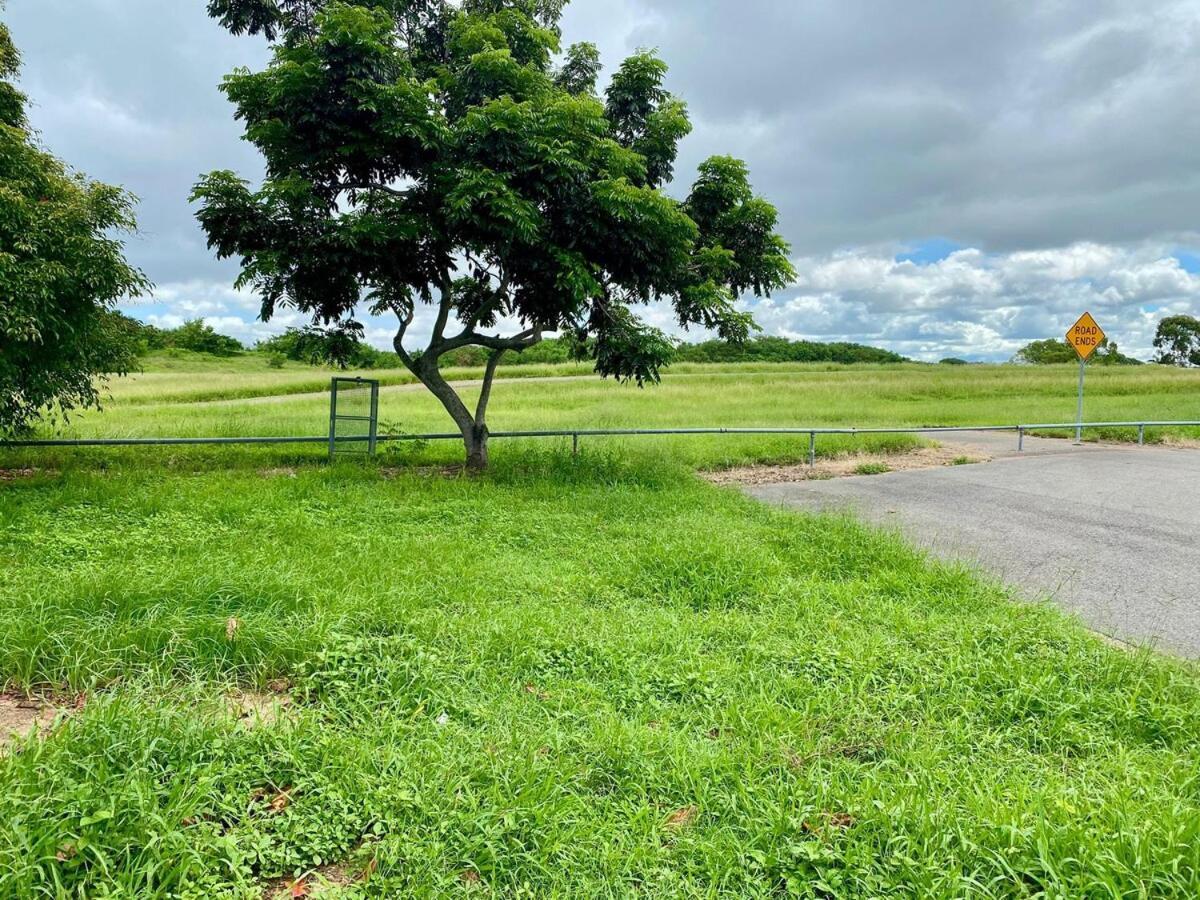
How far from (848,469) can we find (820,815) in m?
10.5

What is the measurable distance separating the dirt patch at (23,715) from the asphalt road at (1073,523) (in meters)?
5.67

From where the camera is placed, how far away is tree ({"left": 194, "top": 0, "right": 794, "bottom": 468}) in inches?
301

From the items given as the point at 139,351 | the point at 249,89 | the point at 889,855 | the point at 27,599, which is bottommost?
the point at 889,855

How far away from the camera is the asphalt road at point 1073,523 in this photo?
15.7 ft

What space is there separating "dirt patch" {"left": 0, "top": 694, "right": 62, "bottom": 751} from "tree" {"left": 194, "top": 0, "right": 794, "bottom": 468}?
5.73 metres

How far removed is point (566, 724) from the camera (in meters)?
2.95

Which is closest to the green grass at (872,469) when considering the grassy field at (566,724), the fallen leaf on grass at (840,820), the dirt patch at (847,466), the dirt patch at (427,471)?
the dirt patch at (847,466)

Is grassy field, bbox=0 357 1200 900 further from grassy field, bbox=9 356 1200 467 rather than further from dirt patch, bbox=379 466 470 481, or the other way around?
grassy field, bbox=9 356 1200 467

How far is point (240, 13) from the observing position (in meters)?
9.44

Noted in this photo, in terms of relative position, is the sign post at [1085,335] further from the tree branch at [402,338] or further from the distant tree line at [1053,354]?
the distant tree line at [1053,354]

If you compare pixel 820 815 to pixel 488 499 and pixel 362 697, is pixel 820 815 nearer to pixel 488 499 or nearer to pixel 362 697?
pixel 362 697

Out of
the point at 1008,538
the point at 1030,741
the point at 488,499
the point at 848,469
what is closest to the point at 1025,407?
the point at 848,469

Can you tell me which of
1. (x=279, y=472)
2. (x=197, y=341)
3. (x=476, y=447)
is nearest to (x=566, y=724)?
(x=476, y=447)

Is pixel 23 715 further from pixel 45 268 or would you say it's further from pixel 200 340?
pixel 200 340
